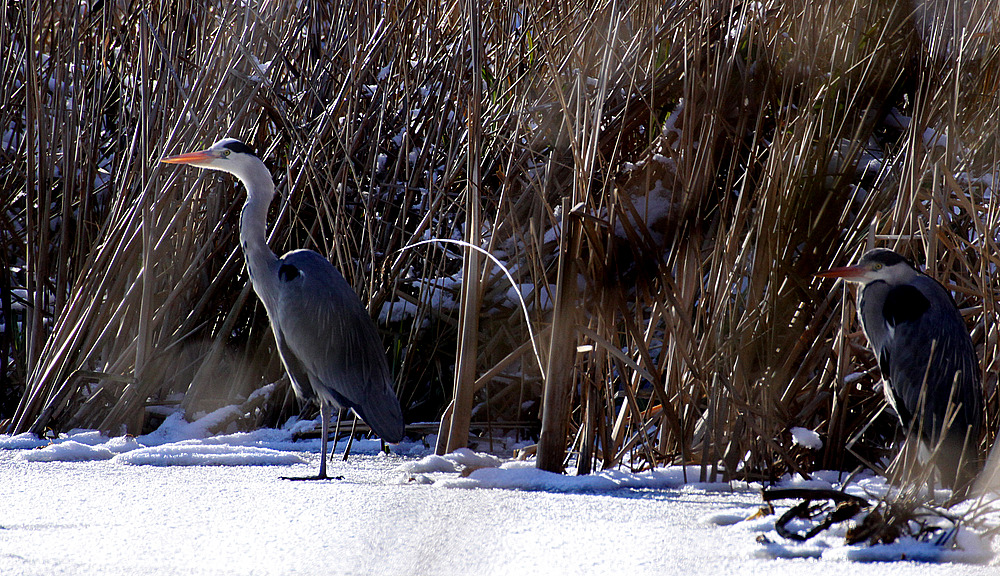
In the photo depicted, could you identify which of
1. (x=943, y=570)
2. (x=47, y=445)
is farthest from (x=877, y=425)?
(x=47, y=445)

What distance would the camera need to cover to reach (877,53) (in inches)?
117

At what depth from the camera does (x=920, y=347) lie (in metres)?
2.55

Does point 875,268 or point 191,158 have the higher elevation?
point 191,158

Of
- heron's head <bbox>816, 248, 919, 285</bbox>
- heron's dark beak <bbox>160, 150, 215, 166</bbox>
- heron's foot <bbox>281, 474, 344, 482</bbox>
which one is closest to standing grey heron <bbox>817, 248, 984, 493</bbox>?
heron's head <bbox>816, 248, 919, 285</bbox>

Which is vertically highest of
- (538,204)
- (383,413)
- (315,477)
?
(538,204)

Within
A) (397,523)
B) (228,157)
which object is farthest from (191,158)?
(397,523)

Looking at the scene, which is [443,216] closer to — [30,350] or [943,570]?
[30,350]

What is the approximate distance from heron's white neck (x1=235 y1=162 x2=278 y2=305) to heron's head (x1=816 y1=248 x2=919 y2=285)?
1.93m

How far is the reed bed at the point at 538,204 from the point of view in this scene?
2.63 meters

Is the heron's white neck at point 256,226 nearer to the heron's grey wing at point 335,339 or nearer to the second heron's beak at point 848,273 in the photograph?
the heron's grey wing at point 335,339

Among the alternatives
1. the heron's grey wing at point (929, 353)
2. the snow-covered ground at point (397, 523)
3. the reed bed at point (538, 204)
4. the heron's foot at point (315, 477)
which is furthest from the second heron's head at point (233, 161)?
the heron's grey wing at point (929, 353)

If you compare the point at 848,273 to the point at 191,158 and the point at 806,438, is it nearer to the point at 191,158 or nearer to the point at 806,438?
the point at 806,438

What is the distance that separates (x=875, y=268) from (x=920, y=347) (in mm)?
259

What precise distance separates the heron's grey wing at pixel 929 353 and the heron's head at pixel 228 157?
84.8 inches
